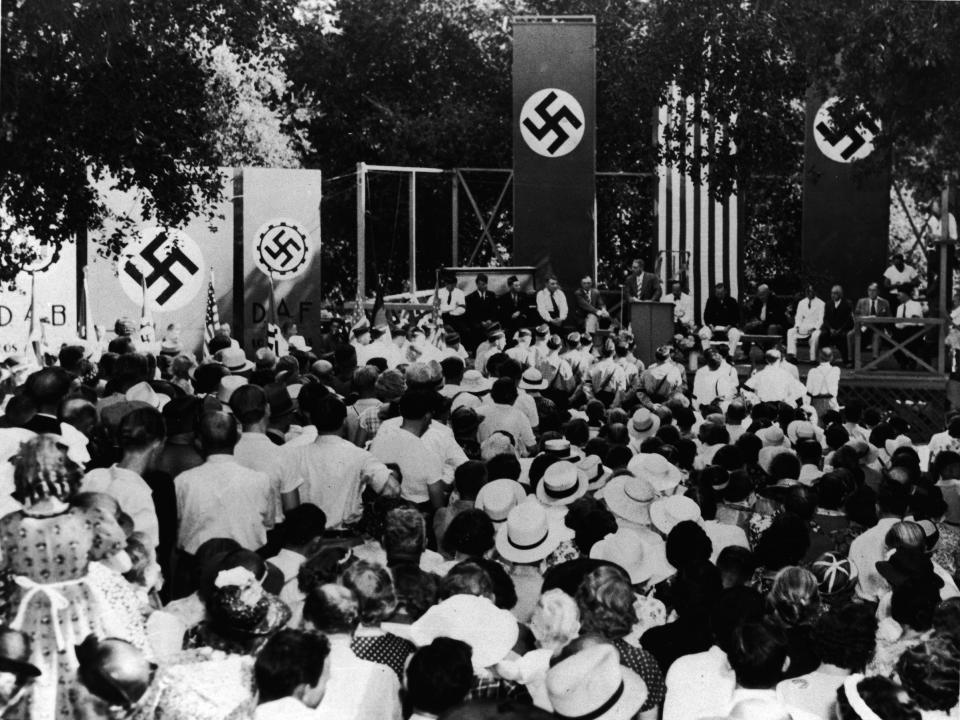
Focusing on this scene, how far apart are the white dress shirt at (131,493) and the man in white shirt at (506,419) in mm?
2406

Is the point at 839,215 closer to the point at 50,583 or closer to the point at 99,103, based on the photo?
the point at 99,103

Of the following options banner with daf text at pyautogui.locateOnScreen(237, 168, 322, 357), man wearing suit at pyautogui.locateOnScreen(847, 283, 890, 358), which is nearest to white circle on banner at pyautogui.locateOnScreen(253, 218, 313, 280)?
banner with daf text at pyautogui.locateOnScreen(237, 168, 322, 357)

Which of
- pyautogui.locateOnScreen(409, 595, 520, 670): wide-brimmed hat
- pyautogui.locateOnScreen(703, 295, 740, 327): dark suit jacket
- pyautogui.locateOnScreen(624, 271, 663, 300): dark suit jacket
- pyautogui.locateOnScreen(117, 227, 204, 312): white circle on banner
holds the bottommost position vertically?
pyautogui.locateOnScreen(409, 595, 520, 670): wide-brimmed hat

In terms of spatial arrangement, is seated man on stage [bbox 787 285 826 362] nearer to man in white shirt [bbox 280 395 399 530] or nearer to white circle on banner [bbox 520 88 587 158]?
white circle on banner [bbox 520 88 587 158]

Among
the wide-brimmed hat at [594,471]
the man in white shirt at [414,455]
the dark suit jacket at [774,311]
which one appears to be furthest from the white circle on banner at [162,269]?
the dark suit jacket at [774,311]

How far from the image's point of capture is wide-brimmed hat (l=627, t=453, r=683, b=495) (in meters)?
5.74

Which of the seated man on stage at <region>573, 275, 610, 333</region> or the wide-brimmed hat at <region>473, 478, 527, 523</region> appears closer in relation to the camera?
the wide-brimmed hat at <region>473, 478, 527, 523</region>

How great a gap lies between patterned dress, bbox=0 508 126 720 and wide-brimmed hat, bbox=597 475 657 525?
6.37 feet

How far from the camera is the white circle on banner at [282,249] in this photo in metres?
13.0

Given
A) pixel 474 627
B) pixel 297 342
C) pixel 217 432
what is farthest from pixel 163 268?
pixel 474 627

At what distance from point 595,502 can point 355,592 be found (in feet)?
5.24

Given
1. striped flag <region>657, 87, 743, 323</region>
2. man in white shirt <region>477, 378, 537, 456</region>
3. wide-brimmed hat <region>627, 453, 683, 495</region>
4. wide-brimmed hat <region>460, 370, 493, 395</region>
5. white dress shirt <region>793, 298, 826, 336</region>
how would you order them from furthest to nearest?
striped flag <region>657, 87, 743, 323</region>, white dress shirt <region>793, 298, 826, 336</region>, wide-brimmed hat <region>460, 370, 493, 395</region>, man in white shirt <region>477, 378, 537, 456</region>, wide-brimmed hat <region>627, 453, 683, 495</region>

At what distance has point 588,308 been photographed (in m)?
15.0

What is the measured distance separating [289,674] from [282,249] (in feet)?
32.7
